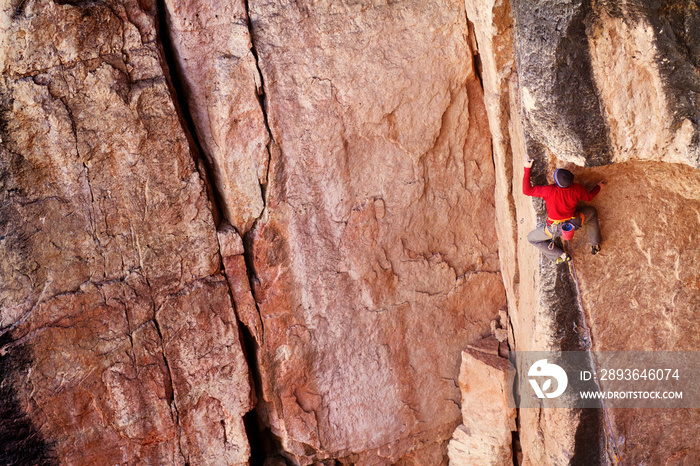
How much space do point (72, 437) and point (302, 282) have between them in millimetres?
2018

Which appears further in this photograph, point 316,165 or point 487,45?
point 316,165

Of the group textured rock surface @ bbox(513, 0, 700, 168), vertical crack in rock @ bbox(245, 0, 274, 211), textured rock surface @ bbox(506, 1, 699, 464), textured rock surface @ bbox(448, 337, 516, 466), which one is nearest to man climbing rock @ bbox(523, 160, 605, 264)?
textured rock surface @ bbox(506, 1, 699, 464)

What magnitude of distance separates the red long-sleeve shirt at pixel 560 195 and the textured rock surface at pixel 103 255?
89.5 inches

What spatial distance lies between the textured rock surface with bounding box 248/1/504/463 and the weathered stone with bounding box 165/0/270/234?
0.40 ft

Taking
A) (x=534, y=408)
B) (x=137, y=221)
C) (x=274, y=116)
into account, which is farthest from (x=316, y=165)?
(x=534, y=408)

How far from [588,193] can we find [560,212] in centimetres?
23

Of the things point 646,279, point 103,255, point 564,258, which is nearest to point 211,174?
point 103,255

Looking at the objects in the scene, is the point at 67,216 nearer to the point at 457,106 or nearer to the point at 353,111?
the point at 353,111

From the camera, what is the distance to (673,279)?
156 inches

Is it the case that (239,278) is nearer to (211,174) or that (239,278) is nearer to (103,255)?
(211,174)

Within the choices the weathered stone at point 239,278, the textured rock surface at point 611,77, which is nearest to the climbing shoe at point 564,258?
the textured rock surface at point 611,77

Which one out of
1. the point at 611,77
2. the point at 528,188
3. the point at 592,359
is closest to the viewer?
the point at 611,77

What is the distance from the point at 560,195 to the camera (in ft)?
11.7

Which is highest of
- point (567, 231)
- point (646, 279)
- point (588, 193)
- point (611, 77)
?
point (611, 77)
